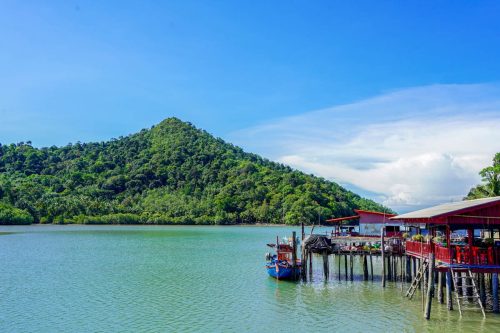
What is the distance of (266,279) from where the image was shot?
3709 cm

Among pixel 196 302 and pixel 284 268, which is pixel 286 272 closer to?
pixel 284 268

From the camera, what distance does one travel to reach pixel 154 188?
6393 inches

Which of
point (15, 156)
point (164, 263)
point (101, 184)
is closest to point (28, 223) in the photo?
point (101, 184)

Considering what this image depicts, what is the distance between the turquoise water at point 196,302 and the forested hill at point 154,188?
85.4 metres

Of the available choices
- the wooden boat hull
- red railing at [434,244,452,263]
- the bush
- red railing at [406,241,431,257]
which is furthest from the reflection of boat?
the bush

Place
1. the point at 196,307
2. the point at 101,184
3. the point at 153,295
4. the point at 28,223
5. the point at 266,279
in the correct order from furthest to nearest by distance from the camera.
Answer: the point at 101,184 < the point at 28,223 < the point at 266,279 < the point at 153,295 < the point at 196,307

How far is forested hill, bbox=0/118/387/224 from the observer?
444ft

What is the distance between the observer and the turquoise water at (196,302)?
23.3m

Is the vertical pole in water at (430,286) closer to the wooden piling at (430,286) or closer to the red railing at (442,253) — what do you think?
the wooden piling at (430,286)

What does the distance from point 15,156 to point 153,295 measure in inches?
6891

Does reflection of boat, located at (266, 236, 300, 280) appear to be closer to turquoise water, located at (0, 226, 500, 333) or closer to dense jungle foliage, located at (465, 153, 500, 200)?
turquoise water, located at (0, 226, 500, 333)

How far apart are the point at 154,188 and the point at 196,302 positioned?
449ft

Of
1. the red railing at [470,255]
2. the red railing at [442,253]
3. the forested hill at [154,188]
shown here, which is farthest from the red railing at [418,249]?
the forested hill at [154,188]

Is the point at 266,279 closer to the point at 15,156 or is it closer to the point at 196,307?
the point at 196,307
